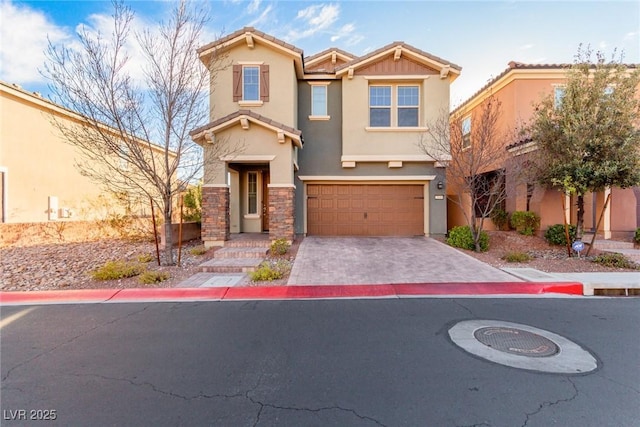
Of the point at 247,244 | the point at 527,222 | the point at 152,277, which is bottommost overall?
the point at 152,277

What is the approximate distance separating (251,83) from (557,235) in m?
12.9

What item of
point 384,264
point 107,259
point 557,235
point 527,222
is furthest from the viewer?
point 527,222

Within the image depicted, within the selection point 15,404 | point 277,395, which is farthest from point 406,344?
point 15,404

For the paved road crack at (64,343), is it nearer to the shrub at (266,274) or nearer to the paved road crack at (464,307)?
the shrub at (266,274)

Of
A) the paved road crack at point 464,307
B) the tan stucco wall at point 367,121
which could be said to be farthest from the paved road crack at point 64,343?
the tan stucco wall at point 367,121

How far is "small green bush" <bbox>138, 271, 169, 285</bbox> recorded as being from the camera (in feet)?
23.0

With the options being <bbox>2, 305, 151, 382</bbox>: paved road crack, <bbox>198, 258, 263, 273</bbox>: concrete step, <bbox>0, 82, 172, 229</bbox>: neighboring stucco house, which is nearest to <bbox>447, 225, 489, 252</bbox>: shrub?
<bbox>198, 258, 263, 273</bbox>: concrete step

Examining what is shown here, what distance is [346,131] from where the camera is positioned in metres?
12.4

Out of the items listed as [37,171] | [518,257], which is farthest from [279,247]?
[37,171]

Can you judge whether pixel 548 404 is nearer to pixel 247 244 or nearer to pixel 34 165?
pixel 247 244

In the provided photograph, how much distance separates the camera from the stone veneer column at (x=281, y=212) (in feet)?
34.3

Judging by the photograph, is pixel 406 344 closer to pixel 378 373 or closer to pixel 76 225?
pixel 378 373

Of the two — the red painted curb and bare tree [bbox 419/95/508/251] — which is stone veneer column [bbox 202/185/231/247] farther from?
bare tree [bbox 419/95/508/251]

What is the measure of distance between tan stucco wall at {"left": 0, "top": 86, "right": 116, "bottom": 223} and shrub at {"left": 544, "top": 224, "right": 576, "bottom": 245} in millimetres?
18462
